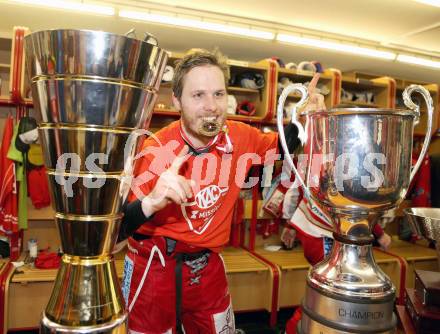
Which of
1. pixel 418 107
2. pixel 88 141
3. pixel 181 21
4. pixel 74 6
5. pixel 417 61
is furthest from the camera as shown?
pixel 417 61

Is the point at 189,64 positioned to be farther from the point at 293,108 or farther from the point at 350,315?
the point at 350,315

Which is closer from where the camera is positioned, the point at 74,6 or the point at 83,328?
the point at 83,328

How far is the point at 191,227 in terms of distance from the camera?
1.30 m

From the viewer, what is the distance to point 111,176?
0.53m

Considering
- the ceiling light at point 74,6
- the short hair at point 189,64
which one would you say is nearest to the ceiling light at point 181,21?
the ceiling light at point 74,6

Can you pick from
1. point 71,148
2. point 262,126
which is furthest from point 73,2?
point 71,148

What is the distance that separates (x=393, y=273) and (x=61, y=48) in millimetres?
3915

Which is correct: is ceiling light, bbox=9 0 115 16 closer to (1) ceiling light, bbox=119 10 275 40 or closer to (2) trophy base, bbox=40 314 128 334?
(1) ceiling light, bbox=119 10 275 40

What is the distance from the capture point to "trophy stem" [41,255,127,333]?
20.9 inches

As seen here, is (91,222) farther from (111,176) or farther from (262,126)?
(262,126)

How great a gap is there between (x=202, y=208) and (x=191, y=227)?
0.08m

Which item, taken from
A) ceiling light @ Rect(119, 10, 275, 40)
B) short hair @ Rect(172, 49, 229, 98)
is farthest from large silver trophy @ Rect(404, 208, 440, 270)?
ceiling light @ Rect(119, 10, 275, 40)

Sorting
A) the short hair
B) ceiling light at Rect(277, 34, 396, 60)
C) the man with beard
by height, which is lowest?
the man with beard

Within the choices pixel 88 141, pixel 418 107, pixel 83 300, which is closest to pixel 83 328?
pixel 83 300
